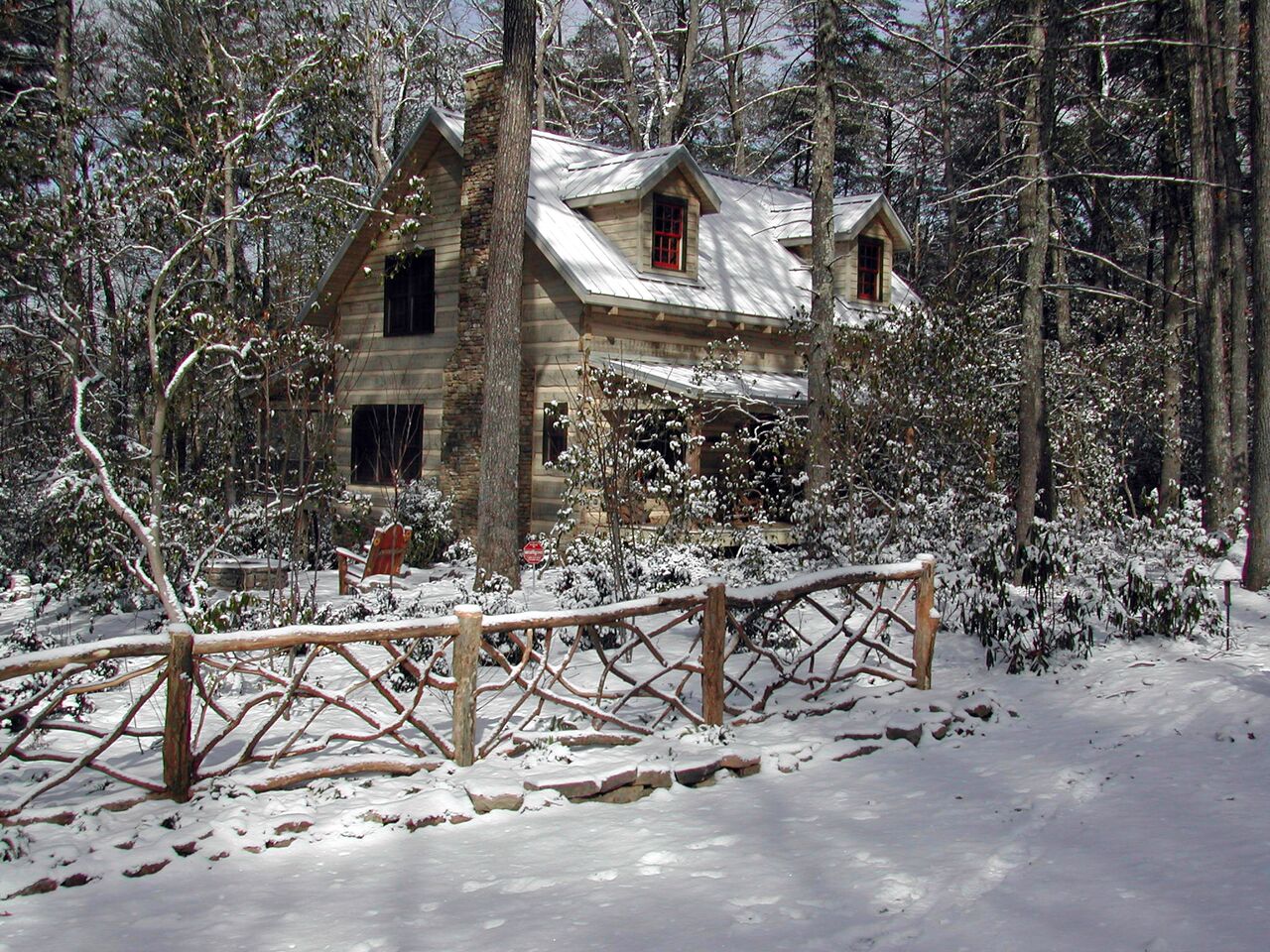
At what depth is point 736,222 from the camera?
75.2 feet

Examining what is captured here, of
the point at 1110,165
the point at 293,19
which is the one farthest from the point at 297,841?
the point at 1110,165

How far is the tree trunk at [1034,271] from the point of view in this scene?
543 inches

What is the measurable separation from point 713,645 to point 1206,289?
40.7 feet

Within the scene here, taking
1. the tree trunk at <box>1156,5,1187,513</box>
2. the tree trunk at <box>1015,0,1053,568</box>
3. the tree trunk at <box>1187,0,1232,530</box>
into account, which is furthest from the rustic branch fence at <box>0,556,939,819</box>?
the tree trunk at <box>1156,5,1187,513</box>

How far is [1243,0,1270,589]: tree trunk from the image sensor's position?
13395mm

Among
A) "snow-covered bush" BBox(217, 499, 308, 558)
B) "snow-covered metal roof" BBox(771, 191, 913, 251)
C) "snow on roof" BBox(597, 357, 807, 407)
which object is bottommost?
"snow-covered bush" BBox(217, 499, 308, 558)

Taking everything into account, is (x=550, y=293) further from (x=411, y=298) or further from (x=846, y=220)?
(x=846, y=220)

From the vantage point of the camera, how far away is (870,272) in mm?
22719

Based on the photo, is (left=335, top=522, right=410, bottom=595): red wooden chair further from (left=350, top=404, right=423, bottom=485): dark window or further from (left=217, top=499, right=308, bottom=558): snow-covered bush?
(left=350, top=404, right=423, bottom=485): dark window

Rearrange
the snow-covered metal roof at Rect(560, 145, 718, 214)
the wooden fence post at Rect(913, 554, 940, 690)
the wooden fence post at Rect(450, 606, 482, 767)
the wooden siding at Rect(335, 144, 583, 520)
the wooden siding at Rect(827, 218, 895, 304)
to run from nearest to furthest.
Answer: the wooden fence post at Rect(450, 606, 482, 767), the wooden fence post at Rect(913, 554, 940, 690), the wooden siding at Rect(335, 144, 583, 520), the snow-covered metal roof at Rect(560, 145, 718, 214), the wooden siding at Rect(827, 218, 895, 304)

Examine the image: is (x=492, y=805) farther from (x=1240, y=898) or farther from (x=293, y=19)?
(x=293, y=19)

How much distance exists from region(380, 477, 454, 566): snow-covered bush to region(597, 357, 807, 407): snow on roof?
11.9 feet

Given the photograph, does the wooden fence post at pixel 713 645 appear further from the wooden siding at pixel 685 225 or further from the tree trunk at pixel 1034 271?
the wooden siding at pixel 685 225

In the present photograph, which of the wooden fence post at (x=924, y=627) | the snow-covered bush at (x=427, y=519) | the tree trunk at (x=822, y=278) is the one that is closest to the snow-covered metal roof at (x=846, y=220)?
the tree trunk at (x=822, y=278)
